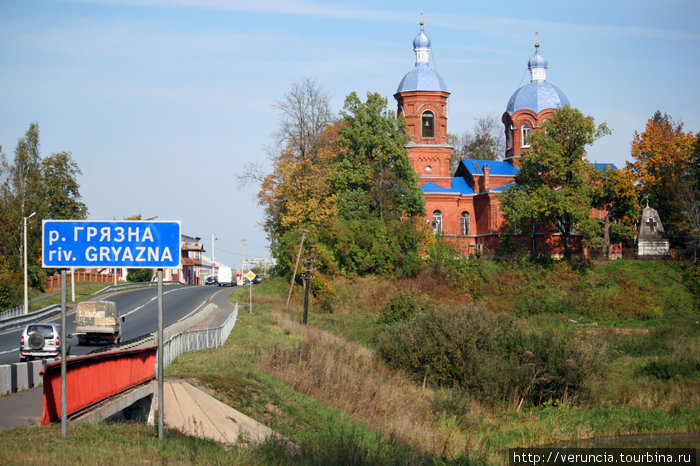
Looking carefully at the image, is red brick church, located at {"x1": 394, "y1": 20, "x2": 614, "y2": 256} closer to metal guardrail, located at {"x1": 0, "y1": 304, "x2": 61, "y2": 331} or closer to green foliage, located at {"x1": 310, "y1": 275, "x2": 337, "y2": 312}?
green foliage, located at {"x1": 310, "y1": 275, "x2": 337, "y2": 312}

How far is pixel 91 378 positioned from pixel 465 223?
5358cm

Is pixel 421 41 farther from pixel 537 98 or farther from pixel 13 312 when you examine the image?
pixel 13 312

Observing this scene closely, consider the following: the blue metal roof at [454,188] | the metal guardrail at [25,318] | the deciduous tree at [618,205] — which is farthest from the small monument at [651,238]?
the metal guardrail at [25,318]

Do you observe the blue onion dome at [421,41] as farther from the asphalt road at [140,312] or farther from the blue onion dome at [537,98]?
the asphalt road at [140,312]

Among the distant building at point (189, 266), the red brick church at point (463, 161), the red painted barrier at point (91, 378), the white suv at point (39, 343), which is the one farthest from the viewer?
the distant building at point (189, 266)

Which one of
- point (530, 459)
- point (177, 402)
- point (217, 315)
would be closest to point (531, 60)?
point (217, 315)

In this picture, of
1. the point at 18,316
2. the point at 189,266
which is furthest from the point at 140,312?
the point at 189,266

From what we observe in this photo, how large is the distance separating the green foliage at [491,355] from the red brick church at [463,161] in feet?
91.9

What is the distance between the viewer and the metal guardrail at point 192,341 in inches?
931

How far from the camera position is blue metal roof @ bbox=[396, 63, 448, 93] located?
2549 inches

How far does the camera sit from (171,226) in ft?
38.5

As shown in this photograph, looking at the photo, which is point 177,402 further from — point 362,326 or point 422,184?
point 422,184

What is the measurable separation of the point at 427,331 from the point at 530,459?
1264 centimetres

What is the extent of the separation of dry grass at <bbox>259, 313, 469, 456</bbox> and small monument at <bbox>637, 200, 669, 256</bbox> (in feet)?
113
